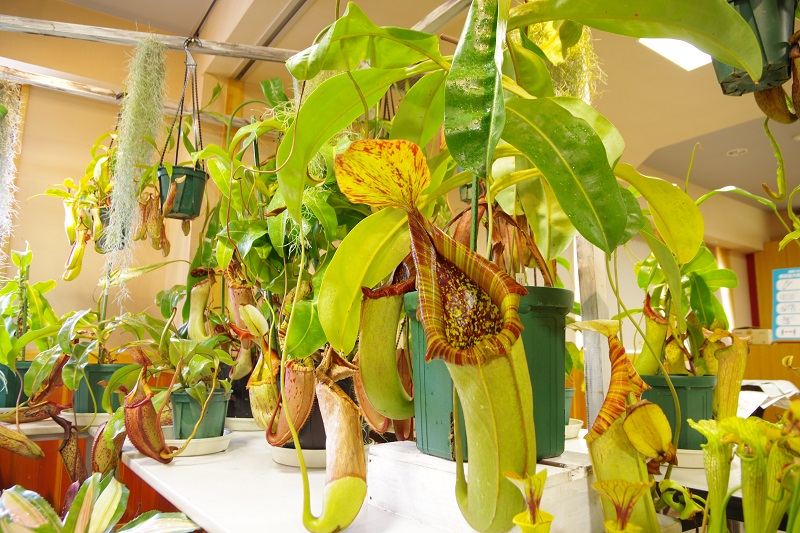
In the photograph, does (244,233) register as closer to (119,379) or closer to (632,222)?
(119,379)

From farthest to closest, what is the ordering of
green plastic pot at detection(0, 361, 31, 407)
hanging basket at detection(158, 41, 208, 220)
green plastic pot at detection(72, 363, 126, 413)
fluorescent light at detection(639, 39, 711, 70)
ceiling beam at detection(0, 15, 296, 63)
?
fluorescent light at detection(639, 39, 711, 70) < ceiling beam at detection(0, 15, 296, 63) < hanging basket at detection(158, 41, 208, 220) < green plastic pot at detection(0, 361, 31, 407) < green plastic pot at detection(72, 363, 126, 413)

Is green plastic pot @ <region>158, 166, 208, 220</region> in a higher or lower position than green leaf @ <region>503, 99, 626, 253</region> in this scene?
higher

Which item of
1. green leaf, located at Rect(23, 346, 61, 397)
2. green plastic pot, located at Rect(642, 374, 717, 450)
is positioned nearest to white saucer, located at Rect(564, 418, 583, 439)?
green plastic pot, located at Rect(642, 374, 717, 450)

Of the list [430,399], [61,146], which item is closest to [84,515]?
[430,399]

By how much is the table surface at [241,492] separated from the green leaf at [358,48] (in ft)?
1.67

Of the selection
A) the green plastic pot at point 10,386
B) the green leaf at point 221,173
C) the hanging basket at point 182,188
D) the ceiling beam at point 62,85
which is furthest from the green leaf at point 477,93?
the ceiling beam at point 62,85

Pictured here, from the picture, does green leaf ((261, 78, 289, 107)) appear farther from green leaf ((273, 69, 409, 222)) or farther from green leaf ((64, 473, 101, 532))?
green leaf ((64, 473, 101, 532))

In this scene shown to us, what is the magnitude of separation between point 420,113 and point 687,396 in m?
0.64

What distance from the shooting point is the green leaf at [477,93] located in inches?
15.9

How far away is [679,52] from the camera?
2.76m

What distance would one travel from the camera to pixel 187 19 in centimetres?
292

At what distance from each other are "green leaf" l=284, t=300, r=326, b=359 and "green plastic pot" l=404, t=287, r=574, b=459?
0.18 meters

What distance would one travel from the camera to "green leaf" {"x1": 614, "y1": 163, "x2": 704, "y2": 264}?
2.05 feet

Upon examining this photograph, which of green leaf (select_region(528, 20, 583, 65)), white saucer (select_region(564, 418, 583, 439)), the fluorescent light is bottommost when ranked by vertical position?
white saucer (select_region(564, 418, 583, 439))
